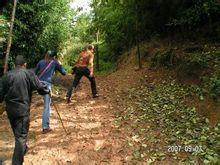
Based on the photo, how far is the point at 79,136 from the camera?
8.98 meters

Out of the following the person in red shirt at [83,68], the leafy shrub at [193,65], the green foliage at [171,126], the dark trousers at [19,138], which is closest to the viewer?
the dark trousers at [19,138]

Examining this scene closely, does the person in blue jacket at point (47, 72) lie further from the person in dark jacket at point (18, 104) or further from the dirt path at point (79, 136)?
the person in dark jacket at point (18, 104)

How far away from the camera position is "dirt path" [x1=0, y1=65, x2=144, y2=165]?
25.8 feet

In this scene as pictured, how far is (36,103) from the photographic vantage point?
12.4 m

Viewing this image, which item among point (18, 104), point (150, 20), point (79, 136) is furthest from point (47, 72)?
point (150, 20)

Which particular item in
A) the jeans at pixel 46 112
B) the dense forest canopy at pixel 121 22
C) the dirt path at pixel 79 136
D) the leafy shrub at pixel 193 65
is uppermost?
the dense forest canopy at pixel 121 22


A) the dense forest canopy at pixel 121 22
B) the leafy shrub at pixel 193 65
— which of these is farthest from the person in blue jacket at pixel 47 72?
the leafy shrub at pixel 193 65

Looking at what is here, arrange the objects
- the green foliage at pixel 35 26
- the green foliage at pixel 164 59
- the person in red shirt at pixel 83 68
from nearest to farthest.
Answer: the person in red shirt at pixel 83 68 < the green foliage at pixel 164 59 < the green foliage at pixel 35 26

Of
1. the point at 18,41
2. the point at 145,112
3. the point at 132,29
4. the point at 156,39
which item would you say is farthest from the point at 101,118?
the point at 132,29

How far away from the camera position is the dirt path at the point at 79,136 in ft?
25.8

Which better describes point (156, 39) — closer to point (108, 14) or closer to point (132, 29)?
point (132, 29)

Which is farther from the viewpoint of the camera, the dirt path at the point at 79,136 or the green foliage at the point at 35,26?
the green foliage at the point at 35,26

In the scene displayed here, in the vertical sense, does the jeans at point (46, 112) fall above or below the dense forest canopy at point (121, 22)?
below

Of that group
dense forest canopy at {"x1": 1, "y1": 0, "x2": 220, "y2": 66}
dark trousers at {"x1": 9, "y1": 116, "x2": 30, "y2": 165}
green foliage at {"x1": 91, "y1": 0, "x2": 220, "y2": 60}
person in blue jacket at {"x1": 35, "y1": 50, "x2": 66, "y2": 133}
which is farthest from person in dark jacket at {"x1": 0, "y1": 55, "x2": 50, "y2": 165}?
green foliage at {"x1": 91, "y1": 0, "x2": 220, "y2": 60}
